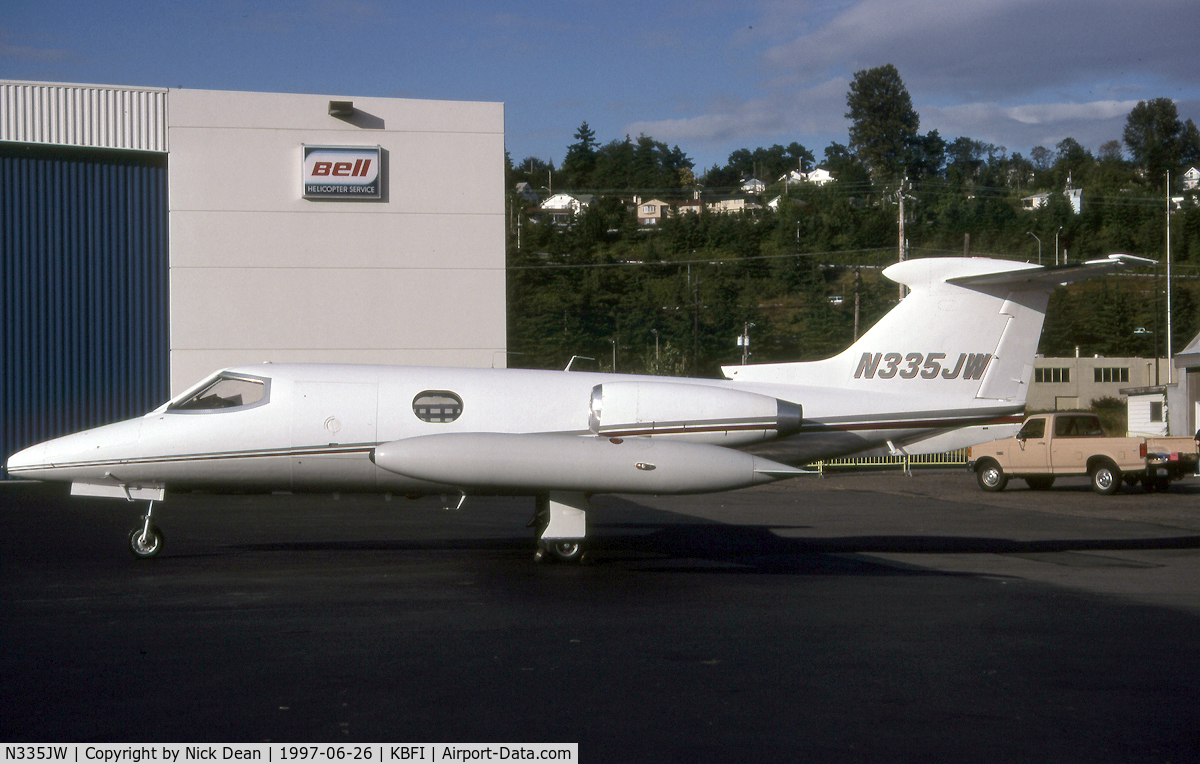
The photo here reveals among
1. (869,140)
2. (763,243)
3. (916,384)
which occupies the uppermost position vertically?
(869,140)

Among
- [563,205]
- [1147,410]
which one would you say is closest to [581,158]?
[563,205]

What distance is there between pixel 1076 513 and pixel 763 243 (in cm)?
8657

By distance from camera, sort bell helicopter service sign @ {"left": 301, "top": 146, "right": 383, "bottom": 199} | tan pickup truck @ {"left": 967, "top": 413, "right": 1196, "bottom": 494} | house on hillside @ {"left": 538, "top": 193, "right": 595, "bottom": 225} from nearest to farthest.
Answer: tan pickup truck @ {"left": 967, "top": 413, "right": 1196, "bottom": 494}
bell helicopter service sign @ {"left": 301, "top": 146, "right": 383, "bottom": 199}
house on hillside @ {"left": 538, "top": 193, "right": 595, "bottom": 225}

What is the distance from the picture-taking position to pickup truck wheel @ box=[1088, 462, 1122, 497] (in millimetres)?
26188

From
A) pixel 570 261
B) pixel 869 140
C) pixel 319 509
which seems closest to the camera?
pixel 319 509

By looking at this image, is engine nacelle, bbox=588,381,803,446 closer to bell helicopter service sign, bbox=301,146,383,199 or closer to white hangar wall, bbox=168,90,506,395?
white hangar wall, bbox=168,90,506,395

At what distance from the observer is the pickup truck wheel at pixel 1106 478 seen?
2619cm

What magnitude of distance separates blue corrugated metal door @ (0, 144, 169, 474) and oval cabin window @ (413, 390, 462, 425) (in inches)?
649

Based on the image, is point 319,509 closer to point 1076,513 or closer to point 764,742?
point 1076,513

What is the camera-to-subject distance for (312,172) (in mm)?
26922

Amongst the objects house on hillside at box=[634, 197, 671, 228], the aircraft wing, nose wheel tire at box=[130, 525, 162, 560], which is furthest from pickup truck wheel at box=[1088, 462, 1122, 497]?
house on hillside at box=[634, 197, 671, 228]

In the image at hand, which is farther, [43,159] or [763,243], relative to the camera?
[763,243]

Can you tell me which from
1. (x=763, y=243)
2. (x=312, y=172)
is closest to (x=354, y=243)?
(x=312, y=172)
